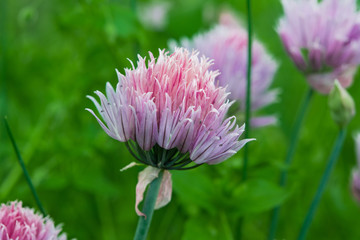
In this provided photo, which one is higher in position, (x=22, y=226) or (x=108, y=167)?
Answer: (x=22, y=226)

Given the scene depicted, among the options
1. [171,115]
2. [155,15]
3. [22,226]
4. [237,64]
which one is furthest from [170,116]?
[155,15]

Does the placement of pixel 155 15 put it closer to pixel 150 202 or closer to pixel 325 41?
pixel 325 41

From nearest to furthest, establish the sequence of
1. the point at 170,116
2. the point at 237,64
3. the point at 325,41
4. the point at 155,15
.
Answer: the point at 170,116 → the point at 325,41 → the point at 237,64 → the point at 155,15

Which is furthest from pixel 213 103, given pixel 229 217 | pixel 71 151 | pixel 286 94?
pixel 286 94

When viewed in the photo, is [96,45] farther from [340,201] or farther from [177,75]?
[177,75]

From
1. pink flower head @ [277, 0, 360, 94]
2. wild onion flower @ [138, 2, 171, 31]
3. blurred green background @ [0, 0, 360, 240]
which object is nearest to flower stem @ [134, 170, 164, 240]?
blurred green background @ [0, 0, 360, 240]

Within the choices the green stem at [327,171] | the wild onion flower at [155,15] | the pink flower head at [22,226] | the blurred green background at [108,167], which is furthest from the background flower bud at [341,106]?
the wild onion flower at [155,15]
